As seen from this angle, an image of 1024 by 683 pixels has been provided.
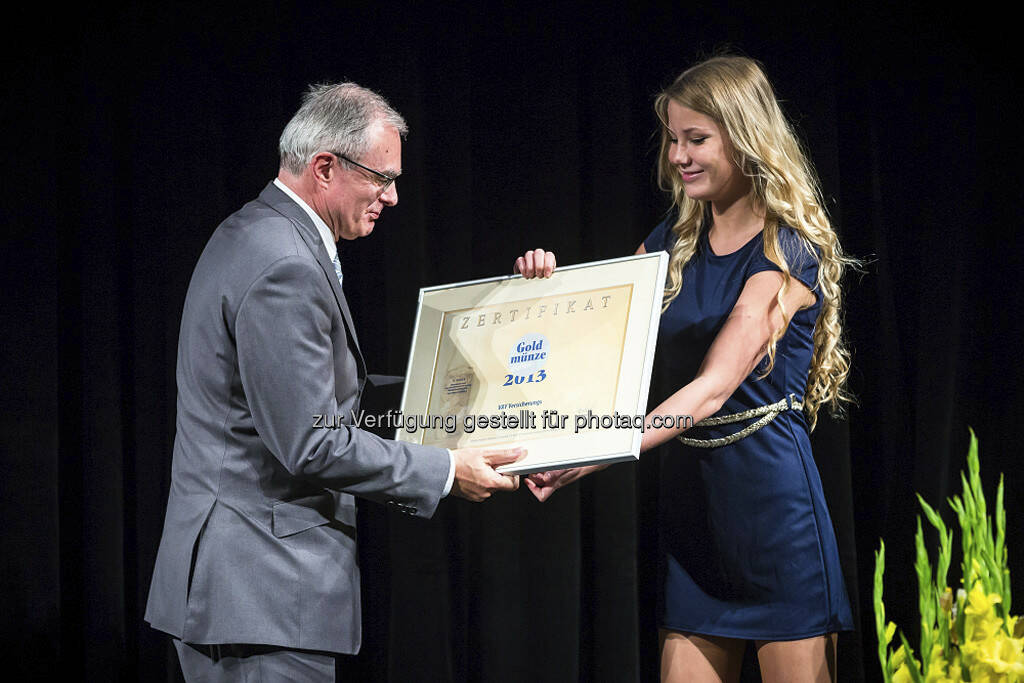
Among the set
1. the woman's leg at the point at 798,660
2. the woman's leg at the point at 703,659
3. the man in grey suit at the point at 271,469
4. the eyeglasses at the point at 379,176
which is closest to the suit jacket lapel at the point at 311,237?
the man in grey suit at the point at 271,469

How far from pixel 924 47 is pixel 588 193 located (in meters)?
0.98

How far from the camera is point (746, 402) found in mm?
1965

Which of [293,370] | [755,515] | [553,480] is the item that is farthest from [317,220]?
[755,515]

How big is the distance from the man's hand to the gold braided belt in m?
0.39

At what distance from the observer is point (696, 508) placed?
2.00m

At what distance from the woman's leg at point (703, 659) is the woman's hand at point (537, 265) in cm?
78

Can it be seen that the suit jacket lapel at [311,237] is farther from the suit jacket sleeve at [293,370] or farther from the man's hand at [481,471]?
the man's hand at [481,471]

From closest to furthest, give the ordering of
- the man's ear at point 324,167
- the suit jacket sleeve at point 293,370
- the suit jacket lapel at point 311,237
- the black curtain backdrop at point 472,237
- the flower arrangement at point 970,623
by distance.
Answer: the flower arrangement at point 970,623 < the suit jacket sleeve at point 293,370 < the suit jacket lapel at point 311,237 < the man's ear at point 324,167 < the black curtain backdrop at point 472,237

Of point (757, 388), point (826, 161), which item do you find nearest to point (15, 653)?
point (757, 388)

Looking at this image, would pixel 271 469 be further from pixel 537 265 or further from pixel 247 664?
pixel 537 265

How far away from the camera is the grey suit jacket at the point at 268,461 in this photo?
1626mm

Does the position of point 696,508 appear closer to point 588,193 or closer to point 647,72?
point 588,193

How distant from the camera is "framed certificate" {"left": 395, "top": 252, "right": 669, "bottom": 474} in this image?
5.97 ft

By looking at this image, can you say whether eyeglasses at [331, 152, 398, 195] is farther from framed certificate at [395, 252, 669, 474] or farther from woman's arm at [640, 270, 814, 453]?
woman's arm at [640, 270, 814, 453]
